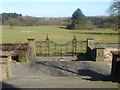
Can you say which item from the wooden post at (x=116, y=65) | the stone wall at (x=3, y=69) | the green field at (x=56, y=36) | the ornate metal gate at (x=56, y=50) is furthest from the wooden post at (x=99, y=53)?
the green field at (x=56, y=36)

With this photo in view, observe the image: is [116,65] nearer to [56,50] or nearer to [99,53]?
[99,53]

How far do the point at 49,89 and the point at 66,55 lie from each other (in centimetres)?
1316

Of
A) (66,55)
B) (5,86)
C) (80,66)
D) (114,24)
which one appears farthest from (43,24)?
(5,86)

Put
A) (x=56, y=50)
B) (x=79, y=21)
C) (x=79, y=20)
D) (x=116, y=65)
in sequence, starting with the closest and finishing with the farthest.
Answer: (x=116, y=65)
(x=56, y=50)
(x=79, y=20)
(x=79, y=21)

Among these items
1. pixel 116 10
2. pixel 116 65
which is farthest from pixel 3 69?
pixel 116 10

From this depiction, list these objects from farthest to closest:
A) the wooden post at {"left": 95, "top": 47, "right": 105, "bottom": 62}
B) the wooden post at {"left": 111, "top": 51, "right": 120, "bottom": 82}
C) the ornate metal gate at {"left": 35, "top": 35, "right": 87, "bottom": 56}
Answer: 1. the ornate metal gate at {"left": 35, "top": 35, "right": 87, "bottom": 56}
2. the wooden post at {"left": 95, "top": 47, "right": 105, "bottom": 62}
3. the wooden post at {"left": 111, "top": 51, "right": 120, "bottom": 82}

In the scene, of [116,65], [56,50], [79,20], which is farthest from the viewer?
[79,20]

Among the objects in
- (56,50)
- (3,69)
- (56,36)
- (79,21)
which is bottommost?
(56,50)

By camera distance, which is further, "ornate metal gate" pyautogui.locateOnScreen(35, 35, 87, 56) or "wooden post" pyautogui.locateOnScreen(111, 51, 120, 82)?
"ornate metal gate" pyautogui.locateOnScreen(35, 35, 87, 56)

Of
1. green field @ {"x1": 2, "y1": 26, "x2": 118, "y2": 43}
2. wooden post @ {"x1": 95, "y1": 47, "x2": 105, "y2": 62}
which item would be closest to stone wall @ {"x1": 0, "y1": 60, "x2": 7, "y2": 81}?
wooden post @ {"x1": 95, "y1": 47, "x2": 105, "y2": 62}

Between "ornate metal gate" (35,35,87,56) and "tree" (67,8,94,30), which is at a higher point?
"tree" (67,8,94,30)

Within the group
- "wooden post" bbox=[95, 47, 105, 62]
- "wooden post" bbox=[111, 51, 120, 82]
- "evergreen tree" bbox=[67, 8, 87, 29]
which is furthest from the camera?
"evergreen tree" bbox=[67, 8, 87, 29]

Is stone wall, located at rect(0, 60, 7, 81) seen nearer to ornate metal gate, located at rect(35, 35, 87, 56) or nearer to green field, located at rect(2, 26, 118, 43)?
ornate metal gate, located at rect(35, 35, 87, 56)

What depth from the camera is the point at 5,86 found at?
439cm
